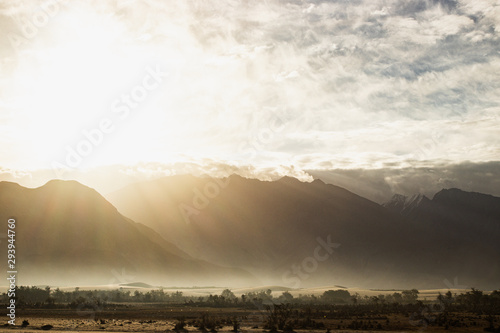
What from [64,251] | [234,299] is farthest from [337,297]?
[64,251]

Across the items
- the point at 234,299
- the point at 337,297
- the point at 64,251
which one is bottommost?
the point at 337,297

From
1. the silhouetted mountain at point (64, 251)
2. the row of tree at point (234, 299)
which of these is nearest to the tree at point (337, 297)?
the row of tree at point (234, 299)

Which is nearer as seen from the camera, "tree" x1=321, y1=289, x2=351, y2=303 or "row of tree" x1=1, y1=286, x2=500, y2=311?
"row of tree" x1=1, y1=286, x2=500, y2=311

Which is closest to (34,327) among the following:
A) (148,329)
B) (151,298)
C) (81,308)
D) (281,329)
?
(148,329)

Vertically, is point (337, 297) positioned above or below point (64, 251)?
below

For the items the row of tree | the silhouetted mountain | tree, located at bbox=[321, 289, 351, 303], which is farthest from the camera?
the silhouetted mountain

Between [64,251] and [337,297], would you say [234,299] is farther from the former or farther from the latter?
[64,251]

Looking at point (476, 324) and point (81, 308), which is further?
point (81, 308)

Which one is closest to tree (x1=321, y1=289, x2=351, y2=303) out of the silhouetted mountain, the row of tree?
the row of tree

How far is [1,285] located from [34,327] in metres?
110

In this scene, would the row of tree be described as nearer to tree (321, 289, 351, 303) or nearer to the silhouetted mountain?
tree (321, 289, 351, 303)

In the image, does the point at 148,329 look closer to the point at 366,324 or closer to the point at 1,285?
the point at 366,324

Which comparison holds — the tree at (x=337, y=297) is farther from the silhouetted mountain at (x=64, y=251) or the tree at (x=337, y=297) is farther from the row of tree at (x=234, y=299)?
the silhouetted mountain at (x=64, y=251)

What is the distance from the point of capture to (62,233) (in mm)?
185625
